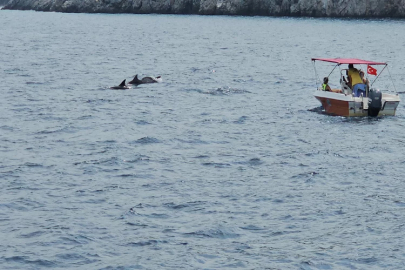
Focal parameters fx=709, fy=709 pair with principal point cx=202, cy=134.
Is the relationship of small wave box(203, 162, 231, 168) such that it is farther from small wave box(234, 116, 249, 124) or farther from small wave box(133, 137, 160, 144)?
small wave box(234, 116, 249, 124)

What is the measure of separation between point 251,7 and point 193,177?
12467 cm

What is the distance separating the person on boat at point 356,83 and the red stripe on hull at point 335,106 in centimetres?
96

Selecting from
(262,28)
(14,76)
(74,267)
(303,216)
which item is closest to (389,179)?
(303,216)

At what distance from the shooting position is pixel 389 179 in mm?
22703

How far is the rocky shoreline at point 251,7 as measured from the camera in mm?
129625

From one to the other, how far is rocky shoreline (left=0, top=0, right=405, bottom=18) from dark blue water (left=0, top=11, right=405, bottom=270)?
8300 cm

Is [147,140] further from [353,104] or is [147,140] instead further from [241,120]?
[353,104]

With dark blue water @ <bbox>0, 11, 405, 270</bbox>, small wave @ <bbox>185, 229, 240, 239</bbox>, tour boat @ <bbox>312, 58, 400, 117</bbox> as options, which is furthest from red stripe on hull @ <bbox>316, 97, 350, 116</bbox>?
small wave @ <bbox>185, 229, 240, 239</bbox>

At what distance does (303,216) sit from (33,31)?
94491mm

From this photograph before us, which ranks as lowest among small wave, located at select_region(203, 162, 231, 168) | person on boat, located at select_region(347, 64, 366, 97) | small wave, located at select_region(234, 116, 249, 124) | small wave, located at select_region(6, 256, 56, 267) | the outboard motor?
small wave, located at select_region(6, 256, 56, 267)

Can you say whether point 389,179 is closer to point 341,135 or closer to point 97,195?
point 341,135

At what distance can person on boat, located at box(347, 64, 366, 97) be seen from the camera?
34.3 metres

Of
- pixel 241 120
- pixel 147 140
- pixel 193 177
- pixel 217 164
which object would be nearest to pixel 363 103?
pixel 241 120

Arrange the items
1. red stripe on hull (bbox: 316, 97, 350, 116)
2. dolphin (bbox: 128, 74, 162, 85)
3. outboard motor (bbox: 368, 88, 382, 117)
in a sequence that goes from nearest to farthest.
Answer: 1. outboard motor (bbox: 368, 88, 382, 117)
2. red stripe on hull (bbox: 316, 97, 350, 116)
3. dolphin (bbox: 128, 74, 162, 85)
